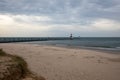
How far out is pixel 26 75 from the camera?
647 cm

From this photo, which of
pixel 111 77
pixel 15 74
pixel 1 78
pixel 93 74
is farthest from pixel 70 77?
pixel 1 78

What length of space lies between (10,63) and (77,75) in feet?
15.6

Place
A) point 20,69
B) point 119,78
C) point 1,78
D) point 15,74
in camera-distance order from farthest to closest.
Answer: point 119,78
point 20,69
point 15,74
point 1,78

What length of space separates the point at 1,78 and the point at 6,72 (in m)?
0.30

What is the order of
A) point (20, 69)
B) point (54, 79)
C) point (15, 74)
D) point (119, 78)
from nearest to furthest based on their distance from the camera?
1. point (15, 74)
2. point (20, 69)
3. point (54, 79)
4. point (119, 78)

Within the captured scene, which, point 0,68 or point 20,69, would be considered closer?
point 0,68

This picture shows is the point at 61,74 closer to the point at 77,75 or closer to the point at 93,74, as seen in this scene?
the point at 77,75

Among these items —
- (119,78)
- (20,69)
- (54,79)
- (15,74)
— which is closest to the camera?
(15,74)

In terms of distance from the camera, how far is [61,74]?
9961 millimetres

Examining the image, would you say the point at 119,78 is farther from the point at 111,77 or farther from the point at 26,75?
the point at 26,75

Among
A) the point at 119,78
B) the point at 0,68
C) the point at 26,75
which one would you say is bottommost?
the point at 119,78

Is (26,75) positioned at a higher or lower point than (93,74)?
higher

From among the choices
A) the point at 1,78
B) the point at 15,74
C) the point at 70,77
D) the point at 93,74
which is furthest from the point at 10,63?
the point at 93,74

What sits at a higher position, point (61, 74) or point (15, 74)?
point (15, 74)
